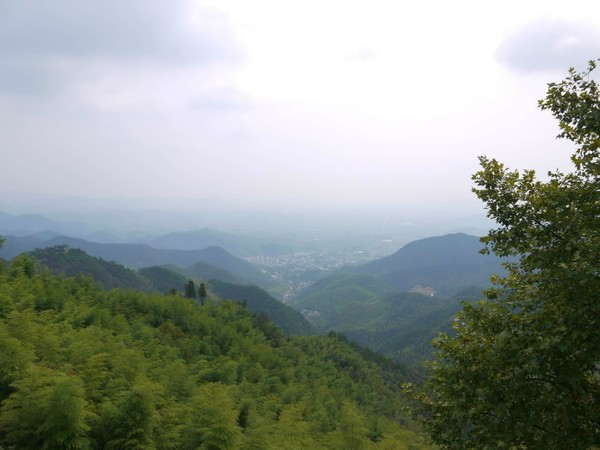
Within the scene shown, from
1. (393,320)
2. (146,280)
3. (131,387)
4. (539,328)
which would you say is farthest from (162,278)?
(539,328)

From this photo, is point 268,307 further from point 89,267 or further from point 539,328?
point 539,328

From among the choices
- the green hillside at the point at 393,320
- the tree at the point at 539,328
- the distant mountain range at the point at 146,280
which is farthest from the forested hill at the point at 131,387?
the green hillside at the point at 393,320

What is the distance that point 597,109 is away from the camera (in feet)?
22.4

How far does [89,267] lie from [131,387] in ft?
374

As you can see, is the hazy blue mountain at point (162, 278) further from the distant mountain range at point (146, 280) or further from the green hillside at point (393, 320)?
the green hillside at point (393, 320)

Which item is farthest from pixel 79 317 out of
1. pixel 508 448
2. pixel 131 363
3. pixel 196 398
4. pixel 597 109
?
pixel 597 109

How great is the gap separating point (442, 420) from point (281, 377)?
32.3 meters

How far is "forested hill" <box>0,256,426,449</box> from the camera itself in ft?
30.2

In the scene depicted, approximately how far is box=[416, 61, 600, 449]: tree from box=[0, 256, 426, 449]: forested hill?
15.9 ft

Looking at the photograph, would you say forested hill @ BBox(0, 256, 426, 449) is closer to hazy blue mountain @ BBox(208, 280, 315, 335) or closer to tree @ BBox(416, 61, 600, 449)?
tree @ BBox(416, 61, 600, 449)

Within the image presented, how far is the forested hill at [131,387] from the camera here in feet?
30.2

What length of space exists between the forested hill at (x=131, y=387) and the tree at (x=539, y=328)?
15.9 ft

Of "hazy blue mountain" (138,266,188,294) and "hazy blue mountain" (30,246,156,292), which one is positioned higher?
"hazy blue mountain" (30,246,156,292)

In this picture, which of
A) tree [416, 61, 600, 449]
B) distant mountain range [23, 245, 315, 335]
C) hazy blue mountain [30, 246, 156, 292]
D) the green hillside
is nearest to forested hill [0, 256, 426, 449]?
tree [416, 61, 600, 449]
